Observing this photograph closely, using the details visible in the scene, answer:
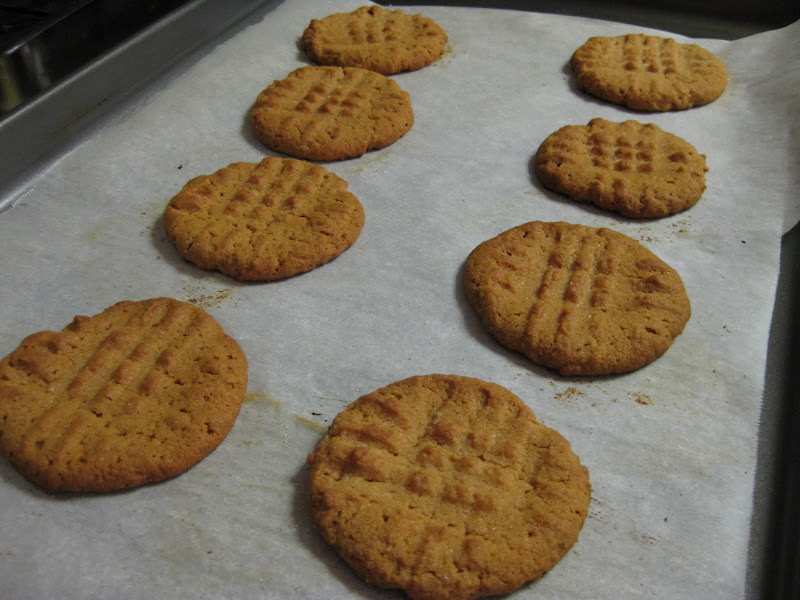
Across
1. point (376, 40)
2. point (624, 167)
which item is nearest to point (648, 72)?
point (624, 167)

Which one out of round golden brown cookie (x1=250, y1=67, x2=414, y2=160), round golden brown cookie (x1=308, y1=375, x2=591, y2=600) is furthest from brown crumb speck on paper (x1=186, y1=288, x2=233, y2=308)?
round golden brown cookie (x1=250, y1=67, x2=414, y2=160)

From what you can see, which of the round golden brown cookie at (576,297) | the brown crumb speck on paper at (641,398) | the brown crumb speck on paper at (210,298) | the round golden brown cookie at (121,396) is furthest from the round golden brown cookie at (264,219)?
the brown crumb speck on paper at (641,398)

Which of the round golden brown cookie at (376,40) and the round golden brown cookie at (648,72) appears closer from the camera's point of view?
the round golden brown cookie at (648,72)

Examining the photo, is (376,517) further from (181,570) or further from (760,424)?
(760,424)

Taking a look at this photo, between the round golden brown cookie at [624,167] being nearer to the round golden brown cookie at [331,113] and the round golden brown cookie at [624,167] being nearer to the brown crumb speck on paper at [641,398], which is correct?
the round golden brown cookie at [331,113]

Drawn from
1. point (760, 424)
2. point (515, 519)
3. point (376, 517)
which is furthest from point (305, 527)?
point (760, 424)
